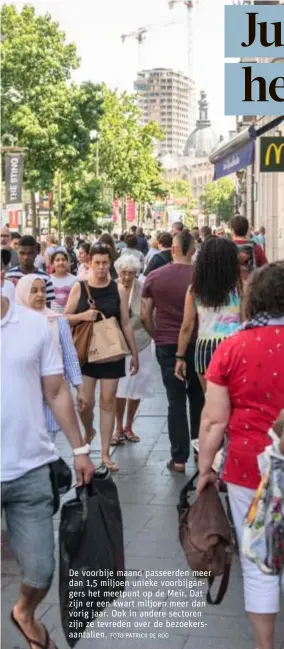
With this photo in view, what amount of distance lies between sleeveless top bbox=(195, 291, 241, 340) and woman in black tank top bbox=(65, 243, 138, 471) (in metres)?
1.22

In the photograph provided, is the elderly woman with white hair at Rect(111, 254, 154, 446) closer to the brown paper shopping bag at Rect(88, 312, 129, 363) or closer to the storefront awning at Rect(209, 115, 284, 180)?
the brown paper shopping bag at Rect(88, 312, 129, 363)

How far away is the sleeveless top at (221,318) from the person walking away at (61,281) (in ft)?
11.2

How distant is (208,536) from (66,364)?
2106 millimetres

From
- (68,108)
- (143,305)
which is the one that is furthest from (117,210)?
(143,305)

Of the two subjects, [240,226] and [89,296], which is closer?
[89,296]

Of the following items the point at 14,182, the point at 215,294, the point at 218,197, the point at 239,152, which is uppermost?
the point at 239,152

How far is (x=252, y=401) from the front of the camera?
4.14 meters

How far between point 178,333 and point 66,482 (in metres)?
3.74

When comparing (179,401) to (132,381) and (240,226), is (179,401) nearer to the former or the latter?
(132,381)

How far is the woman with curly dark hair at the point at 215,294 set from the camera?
21.5 ft

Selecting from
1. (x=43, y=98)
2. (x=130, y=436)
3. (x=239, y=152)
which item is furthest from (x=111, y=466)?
(x=43, y=98)

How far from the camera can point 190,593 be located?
17.2ft

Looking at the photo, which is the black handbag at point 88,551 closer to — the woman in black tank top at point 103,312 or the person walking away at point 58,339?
the person walking away at point 58,339

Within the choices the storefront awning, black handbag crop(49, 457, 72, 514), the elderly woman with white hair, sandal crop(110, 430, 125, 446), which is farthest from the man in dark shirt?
the storefront awning
